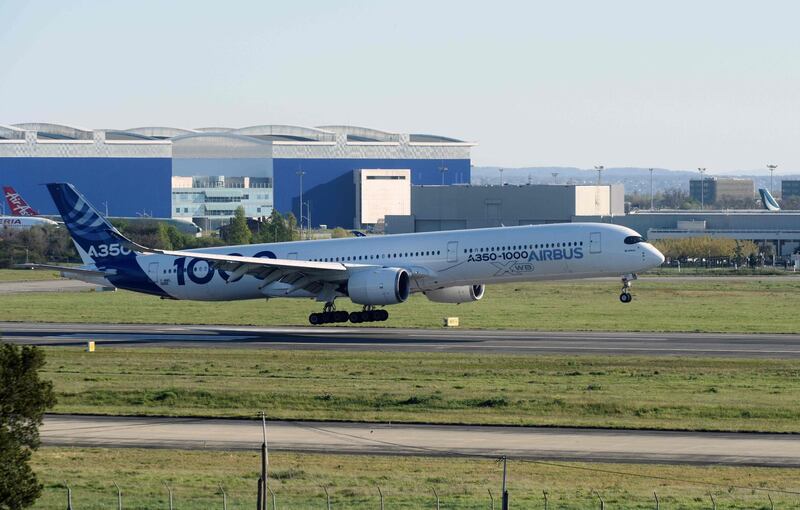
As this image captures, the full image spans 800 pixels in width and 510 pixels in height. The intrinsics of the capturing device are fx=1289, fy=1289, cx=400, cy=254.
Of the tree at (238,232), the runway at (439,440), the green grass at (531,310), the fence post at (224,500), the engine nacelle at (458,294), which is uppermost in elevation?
the tree at (238,232)

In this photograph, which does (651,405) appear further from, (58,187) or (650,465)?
(58,187)

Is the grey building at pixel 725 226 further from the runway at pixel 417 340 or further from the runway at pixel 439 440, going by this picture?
the runway at pixel 439 440

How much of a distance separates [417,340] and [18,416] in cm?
3588

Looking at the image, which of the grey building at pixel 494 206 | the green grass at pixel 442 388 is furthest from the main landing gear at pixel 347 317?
the grey building at pixel 494 206

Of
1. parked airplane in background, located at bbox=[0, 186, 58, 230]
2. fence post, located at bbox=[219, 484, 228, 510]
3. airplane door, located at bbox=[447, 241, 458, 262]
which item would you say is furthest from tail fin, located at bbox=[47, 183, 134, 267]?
parked airplane in background, located at bbox=[0, 186, 58, 230]

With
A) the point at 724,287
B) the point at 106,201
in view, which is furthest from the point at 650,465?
the point at 106,201

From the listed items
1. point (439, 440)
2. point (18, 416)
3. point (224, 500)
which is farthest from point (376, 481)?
point (18, 416)

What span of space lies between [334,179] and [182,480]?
16823cm

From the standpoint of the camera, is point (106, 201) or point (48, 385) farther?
point (106, 201)

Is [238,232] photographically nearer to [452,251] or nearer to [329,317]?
[329,317]

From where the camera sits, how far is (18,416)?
Answer: 2408 cm

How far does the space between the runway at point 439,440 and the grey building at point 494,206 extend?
335 ft

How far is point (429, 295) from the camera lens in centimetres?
6456

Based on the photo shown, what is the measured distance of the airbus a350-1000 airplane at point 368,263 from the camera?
60375 mm
